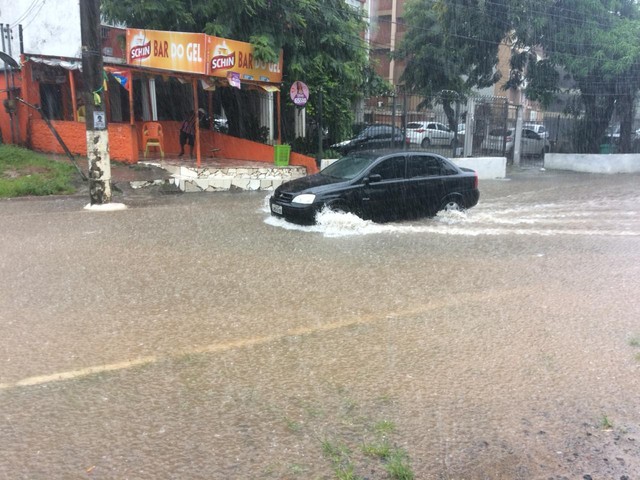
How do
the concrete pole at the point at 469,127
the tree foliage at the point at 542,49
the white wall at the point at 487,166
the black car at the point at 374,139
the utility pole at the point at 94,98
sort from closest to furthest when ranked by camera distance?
the utility pole at the point at 94,98 → the black car at the point at 374,139 → the white wall at the point at 487,166 → the concrete pole at the point at 469,127 → the tree foliage at the point at 542,49

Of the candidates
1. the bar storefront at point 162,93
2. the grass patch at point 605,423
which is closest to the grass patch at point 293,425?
the grass patch at point 605,423

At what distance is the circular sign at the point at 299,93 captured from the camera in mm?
16891

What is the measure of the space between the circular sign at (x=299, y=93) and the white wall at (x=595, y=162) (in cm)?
1290

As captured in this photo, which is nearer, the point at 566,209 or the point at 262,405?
the point at 262,405

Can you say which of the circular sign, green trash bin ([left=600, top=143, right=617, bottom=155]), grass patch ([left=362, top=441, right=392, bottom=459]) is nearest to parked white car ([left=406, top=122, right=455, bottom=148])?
the circular sign

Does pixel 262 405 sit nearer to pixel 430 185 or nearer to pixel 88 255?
pixel 88 255

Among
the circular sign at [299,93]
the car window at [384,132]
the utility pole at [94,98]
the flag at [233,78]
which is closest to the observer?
the utility pole at [94,98]

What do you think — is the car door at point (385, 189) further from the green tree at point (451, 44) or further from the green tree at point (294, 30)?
the green tree at point (451, 44)

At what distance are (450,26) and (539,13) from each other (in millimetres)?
3942

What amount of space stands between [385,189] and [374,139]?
31.3 ft

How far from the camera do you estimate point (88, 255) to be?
313 inches

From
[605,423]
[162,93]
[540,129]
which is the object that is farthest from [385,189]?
[540,129]

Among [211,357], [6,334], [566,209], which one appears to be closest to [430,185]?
[566,209]

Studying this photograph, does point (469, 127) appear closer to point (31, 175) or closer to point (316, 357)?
point (31, 175)
